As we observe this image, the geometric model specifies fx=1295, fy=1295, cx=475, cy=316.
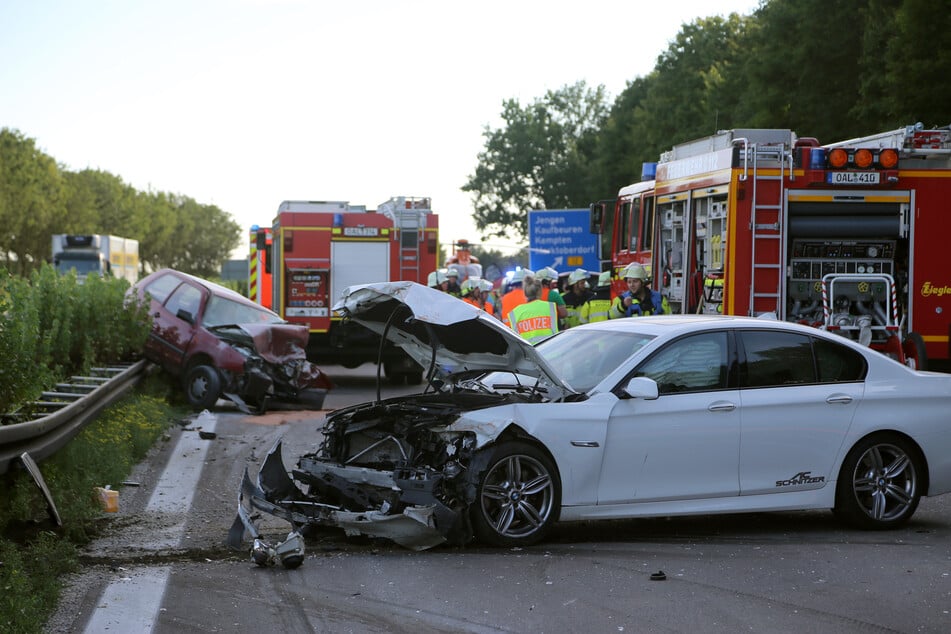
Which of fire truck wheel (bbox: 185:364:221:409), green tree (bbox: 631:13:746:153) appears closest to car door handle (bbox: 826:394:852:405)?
fire truck wheel (bbox: 185:364:221:409)

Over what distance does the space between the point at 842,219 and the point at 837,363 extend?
5874 mm

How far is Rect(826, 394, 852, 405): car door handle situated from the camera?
27.9 ft

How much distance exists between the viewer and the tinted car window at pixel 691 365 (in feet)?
26.8

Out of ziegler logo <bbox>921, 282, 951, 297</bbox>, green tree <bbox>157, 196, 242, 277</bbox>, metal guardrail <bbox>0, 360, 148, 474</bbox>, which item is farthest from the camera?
green tree <bbox>157, 196, 242, 277</bbox>

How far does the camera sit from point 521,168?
9519cm

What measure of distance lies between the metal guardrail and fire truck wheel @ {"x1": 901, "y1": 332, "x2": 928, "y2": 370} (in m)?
8.45

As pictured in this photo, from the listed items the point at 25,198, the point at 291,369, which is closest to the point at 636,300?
the point at 291,369

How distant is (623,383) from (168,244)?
5031 inches

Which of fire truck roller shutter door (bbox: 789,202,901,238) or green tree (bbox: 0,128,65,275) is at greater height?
green tree (bbox: 0,128,65,275)

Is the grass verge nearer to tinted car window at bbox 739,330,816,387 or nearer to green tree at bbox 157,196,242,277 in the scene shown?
tinted car window at bbox 739,330,816,387

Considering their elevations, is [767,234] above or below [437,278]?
above

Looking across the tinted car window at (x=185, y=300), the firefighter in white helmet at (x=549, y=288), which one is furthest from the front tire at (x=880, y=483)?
the tinted car window at (x=185, y=300)

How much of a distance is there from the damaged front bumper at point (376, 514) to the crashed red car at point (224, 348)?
7999mm

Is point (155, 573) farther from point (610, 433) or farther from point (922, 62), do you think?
point (922, 62)
